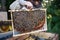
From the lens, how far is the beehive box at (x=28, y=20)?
0.97m

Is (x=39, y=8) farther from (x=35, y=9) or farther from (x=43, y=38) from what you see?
(x=43, y=38)

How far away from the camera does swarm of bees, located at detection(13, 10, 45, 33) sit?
A: 977mm

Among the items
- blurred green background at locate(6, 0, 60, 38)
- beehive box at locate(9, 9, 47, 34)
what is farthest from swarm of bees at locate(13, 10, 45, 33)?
blurred green background at locate(6, 0, 60, 38)

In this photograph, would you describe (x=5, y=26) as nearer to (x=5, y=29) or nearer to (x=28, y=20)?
(x=5, y=29)

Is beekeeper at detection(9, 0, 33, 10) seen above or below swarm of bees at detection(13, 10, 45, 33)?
above

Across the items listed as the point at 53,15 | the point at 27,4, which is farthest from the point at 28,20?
the point at 53,15

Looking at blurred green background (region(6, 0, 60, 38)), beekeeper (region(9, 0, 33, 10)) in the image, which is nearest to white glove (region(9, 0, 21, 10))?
beekeeper (region(9, 0, 33, 10))

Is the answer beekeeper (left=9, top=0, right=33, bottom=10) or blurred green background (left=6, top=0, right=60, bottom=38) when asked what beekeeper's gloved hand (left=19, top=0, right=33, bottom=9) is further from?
blurred green background (left=6, top=0, right=60, bottom=38)

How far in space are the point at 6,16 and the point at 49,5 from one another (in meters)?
0.43

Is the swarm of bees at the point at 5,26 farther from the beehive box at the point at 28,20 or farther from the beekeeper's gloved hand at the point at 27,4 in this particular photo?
the beekeeper's gloved hand at the point at 27,4

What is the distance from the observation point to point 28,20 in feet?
3.34

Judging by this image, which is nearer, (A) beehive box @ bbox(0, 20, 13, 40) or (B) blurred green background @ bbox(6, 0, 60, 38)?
(A) beehive box @ bbox(0, 20, 13, 40)

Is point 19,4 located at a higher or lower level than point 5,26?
higher

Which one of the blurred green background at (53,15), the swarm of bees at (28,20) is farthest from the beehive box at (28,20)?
the blurred green background at (53,15)
